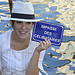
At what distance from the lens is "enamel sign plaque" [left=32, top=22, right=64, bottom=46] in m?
1.27

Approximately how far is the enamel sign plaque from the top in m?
0.24

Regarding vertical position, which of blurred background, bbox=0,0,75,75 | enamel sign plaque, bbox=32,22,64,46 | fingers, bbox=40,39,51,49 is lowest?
blurred background, bbox=0,0,75,75

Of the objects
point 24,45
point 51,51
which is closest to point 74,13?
point 51,51

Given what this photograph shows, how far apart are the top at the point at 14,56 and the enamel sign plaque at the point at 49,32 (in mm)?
238

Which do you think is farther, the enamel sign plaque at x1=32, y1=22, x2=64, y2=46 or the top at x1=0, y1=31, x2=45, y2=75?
the top at x1=0, y1=31, x2=45, y2=75

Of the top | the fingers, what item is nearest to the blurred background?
the top

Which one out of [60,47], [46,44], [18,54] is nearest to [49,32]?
[46,44]

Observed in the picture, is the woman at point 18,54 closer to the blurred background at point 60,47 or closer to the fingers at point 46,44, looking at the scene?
the fingers at point 46,44

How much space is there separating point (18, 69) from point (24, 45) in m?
0.27

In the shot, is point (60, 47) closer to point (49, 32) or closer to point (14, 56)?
point (14, 56)

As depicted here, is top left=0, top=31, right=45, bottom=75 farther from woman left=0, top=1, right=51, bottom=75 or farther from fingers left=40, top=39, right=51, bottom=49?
fingers left=40, top=39, right=51, bottom=49

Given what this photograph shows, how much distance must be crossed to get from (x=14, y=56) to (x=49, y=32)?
0.49 m

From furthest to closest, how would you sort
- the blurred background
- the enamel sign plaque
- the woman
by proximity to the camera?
the blurred background, the woman, the enamel sign plaque

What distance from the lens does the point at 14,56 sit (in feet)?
4.95
